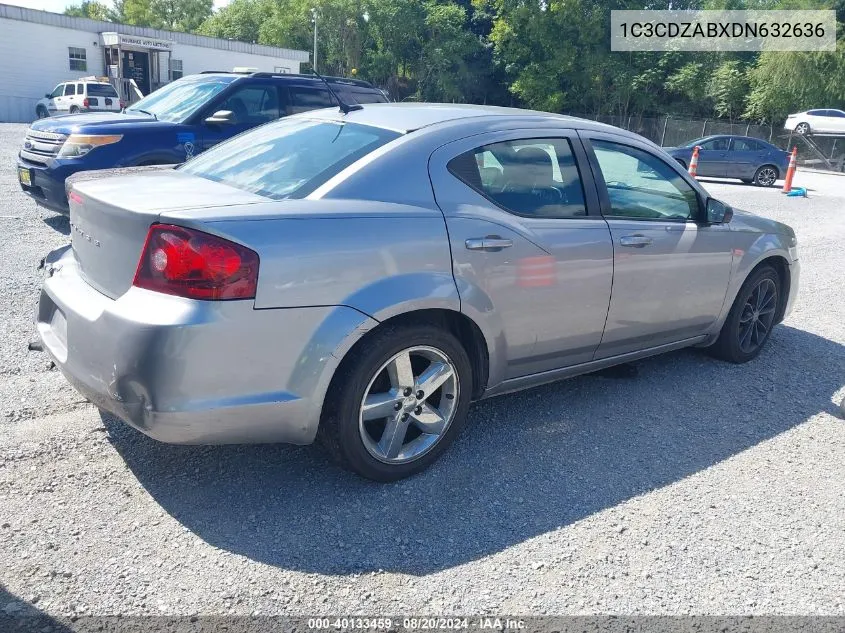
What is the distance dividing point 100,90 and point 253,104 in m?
22.5

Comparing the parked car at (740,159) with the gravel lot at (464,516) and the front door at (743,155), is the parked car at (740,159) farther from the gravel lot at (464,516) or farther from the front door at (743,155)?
the gravel lot at (464,516)

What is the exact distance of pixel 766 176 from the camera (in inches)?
826

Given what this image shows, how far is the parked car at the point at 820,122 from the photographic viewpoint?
99.9 ft

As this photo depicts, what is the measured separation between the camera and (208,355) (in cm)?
269

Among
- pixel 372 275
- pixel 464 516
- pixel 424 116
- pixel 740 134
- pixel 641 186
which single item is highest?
pixel 740 134

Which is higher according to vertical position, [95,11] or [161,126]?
[95,11]

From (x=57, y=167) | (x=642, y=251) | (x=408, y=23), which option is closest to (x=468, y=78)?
(x=408, y=23)

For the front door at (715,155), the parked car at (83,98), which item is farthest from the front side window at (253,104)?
the parked car at (83,98)

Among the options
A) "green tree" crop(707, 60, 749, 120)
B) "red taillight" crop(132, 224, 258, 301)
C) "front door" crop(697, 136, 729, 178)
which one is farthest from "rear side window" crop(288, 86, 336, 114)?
"green tree" crop(707, 60, 749, 120)

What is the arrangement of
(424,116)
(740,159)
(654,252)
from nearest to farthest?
(424,116) → (654,252) → (740,159)

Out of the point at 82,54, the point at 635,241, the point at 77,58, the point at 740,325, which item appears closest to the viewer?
the point at 635,241

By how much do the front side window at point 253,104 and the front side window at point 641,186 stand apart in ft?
17.3

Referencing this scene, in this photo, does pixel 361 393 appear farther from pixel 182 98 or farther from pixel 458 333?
→ pixel 182 98

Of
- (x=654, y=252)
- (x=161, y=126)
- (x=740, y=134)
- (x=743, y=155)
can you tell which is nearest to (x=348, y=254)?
(x=654, y=252)
